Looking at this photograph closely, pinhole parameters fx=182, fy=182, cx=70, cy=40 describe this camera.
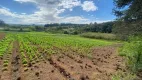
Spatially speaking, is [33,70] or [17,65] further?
[17,65]

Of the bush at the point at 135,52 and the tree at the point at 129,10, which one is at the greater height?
the tree at the point at 129,10

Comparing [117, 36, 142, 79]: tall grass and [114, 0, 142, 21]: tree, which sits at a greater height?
[114, 0, 142, 21]: tree

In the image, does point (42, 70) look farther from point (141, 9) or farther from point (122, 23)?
point (141, 9)

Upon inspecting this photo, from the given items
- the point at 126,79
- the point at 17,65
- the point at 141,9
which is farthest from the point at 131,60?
the point at 17,65

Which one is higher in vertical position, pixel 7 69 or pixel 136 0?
pixel 136 0

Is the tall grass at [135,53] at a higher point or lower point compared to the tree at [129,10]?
lower

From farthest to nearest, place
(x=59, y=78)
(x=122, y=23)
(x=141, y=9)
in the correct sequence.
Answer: (x=122, y=23)
(x=59, y=78)
(x=141, y=9)

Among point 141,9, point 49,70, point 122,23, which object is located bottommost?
point 49,70

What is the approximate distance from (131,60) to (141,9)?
3420 millimetres

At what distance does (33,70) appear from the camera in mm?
12008

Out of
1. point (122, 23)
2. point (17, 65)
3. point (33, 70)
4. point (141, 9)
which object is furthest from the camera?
point (17, 65)

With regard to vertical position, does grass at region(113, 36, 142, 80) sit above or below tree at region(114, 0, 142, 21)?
below

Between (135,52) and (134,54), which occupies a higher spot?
(135,52)

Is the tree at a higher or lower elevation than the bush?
higher
